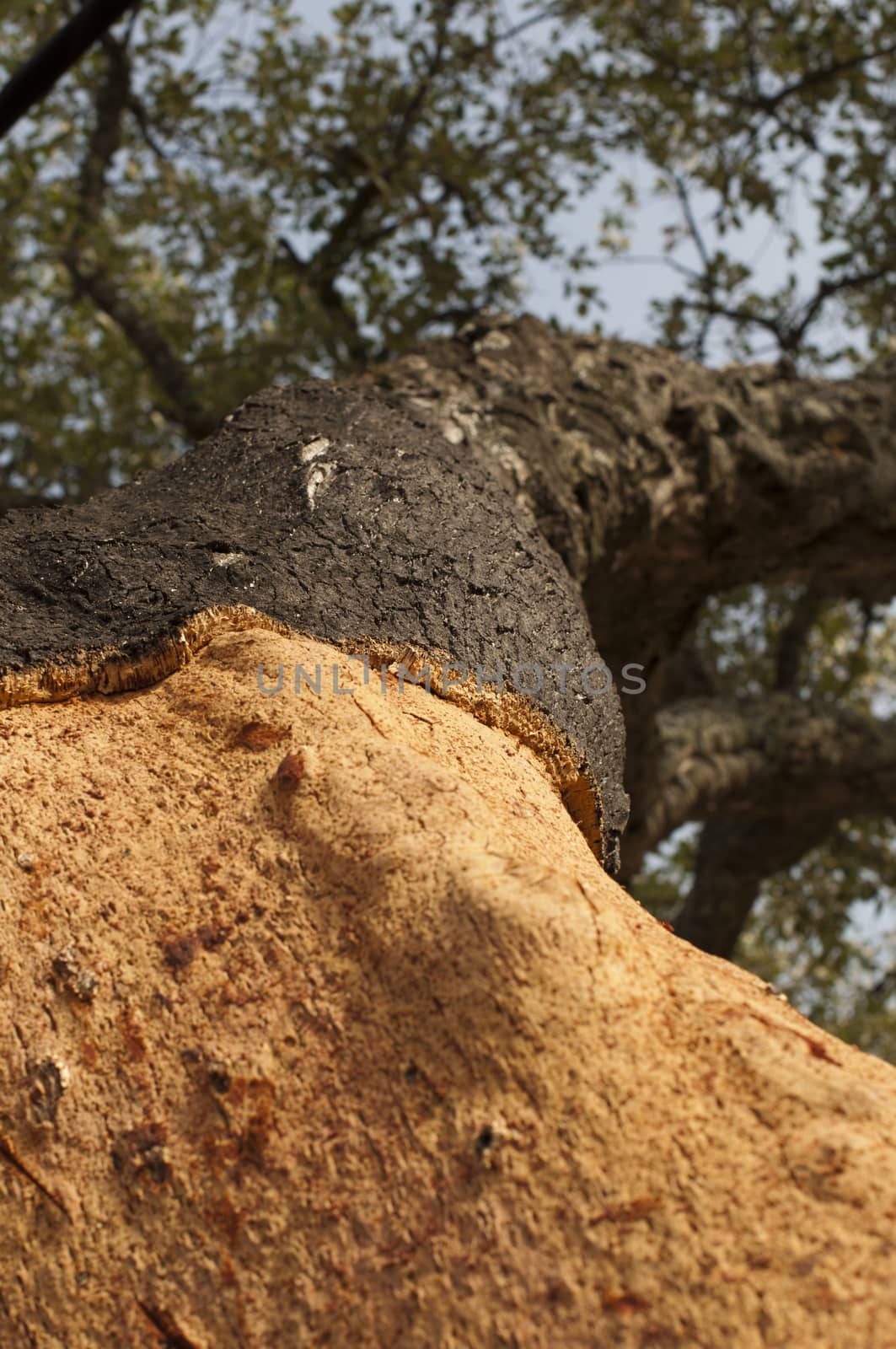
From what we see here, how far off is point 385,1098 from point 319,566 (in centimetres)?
94

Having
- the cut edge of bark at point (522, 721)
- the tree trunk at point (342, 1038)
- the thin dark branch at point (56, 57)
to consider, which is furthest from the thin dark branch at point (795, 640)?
the tree trunk at point (342, 1038)

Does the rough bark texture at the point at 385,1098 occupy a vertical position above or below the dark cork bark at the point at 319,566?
below

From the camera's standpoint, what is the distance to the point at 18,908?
1.42 meters

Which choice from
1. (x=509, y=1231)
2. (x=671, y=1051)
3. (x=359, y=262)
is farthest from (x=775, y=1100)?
(x=359, y=262)

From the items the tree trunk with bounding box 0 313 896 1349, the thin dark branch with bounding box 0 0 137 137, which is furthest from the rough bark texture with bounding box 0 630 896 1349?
the thin dark branch with bounding box 0 0 137 137

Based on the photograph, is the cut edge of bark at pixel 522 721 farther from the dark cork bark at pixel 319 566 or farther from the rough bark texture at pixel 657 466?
the rough bark texture at pixel 657 466

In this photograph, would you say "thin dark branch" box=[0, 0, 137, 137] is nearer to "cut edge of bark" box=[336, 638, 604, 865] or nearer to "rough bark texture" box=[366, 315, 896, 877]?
"rough bark texture" box=[366, 315, 896, 877]

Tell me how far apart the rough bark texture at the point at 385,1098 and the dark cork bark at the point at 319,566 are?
1.08 feet

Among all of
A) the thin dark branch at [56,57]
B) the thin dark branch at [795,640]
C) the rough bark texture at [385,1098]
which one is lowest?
the rough bark texture at [385,1098]

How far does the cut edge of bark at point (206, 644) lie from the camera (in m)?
1.74

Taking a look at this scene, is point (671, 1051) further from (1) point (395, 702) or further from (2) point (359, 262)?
(2) point (359, 262)

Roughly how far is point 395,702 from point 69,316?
19.6ft

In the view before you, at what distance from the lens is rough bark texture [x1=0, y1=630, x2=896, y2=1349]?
108 cm

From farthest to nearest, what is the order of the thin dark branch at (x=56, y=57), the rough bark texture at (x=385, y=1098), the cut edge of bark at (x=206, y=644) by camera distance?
the thin dark branch at (x=56, y=57) → the cut edge of bark at (x=206, y=644) → the rough bark texture at (x=385, y=1098)
